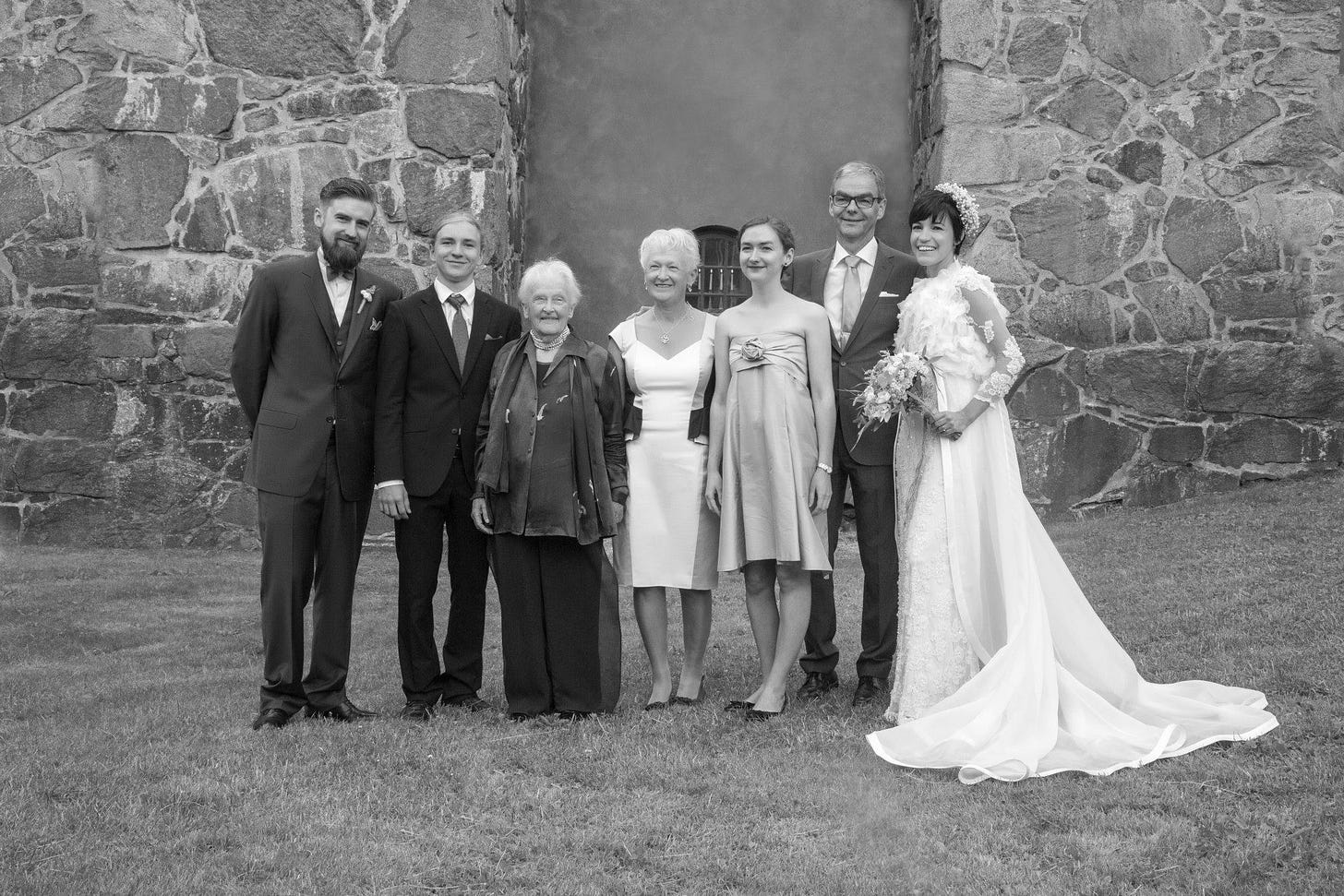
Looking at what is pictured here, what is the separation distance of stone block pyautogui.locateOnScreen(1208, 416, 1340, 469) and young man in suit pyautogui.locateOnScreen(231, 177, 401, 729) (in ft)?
22.8

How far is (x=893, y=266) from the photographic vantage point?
5336 millimetres

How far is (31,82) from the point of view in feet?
29.5

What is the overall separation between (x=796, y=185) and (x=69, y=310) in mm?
5589

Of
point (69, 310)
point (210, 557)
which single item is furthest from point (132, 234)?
point (210, 557)

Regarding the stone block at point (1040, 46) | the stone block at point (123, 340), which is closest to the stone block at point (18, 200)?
the stone block at point (123, 340)

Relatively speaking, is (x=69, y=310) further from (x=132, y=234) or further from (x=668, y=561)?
(x=668, y=561)

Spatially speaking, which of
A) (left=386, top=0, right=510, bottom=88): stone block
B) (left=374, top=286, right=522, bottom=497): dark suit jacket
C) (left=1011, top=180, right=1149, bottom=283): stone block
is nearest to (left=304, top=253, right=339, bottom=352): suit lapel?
(left=374, top=286, right=522, bottom=497): dark suit jacket

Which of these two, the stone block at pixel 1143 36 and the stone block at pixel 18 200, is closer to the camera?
the stone block at pixel 18 200

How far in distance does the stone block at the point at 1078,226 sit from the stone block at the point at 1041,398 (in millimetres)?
786

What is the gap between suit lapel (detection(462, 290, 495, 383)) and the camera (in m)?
5.04

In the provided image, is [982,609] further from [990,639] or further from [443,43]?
[443,43]

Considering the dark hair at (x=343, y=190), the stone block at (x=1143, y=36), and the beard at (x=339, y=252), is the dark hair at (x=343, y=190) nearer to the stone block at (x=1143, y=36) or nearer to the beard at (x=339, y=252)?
the beard at (x=339, y=252)

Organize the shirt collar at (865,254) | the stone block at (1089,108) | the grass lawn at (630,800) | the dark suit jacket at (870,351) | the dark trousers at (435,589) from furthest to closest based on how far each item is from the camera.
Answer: the stone block at (1089,108), the shirt collar at (865,254), the dark suit jacket at (870,351), the dark trousers at (435,589), the grass lawn at (630,800)

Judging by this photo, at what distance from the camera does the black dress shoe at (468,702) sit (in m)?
5.08
